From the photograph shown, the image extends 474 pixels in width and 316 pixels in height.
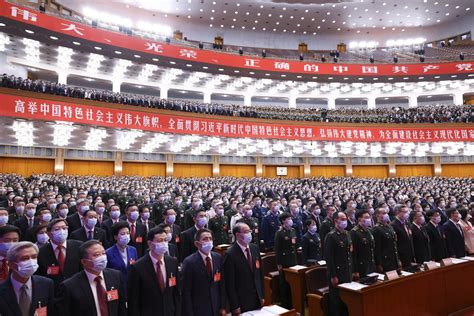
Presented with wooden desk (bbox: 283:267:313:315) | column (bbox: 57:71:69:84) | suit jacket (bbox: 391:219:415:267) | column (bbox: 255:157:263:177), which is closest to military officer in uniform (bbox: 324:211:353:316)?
wooden desk (bbox: 283:267:313:315)

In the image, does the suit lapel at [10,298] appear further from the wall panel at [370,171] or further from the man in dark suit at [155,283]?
the wall panel at [370,171]

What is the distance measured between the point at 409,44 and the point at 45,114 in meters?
31.4

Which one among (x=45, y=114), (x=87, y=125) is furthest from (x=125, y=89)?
(x=45, y=114)

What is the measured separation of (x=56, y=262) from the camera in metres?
3.12

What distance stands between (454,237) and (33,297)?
548 cm

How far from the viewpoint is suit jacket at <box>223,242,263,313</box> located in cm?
299

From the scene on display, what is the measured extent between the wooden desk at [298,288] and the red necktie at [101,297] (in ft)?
7.66

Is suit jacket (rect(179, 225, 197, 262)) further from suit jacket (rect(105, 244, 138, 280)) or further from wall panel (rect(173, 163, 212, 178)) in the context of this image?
wall panel (rect(173, 163, 212, 178))

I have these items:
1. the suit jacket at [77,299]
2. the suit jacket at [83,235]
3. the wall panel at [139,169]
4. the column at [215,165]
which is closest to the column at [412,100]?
the column at [215,165]

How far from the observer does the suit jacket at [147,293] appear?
257 cm

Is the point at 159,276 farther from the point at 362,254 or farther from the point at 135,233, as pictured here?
the point at 362,254

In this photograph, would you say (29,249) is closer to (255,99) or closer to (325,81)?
(325,81)

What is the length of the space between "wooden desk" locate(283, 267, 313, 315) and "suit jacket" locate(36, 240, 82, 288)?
7.96ft

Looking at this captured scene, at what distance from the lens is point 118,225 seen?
3236mm
